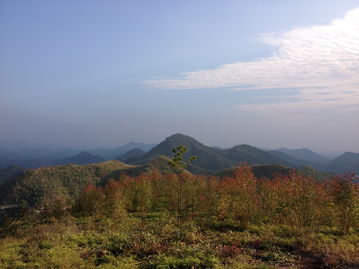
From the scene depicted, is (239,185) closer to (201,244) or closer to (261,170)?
(201,244)

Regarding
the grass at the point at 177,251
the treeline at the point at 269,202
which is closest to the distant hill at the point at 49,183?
the treeline at the point at 269,202

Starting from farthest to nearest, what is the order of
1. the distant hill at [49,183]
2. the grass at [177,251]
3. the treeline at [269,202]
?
the distant hill at [49,183] → the treeline at [269,202] → the grass at [177,251]

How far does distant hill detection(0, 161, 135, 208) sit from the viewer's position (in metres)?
63.0

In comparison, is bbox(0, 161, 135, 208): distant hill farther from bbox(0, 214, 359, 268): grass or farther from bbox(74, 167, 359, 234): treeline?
bbox(0, 214, 359, 268): grass

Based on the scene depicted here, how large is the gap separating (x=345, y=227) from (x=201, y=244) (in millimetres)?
9800

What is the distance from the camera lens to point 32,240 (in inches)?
514

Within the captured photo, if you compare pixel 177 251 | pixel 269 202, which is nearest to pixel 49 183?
pixel 269 202

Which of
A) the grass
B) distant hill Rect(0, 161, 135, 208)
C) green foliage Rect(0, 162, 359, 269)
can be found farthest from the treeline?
distant hill Rect(0, 161, 135, 208)

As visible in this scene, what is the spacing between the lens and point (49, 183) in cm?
6888

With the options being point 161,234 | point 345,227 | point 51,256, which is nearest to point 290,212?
point 345,227

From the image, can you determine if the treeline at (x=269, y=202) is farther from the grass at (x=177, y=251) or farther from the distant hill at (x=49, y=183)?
the distant hill at (x=49, y=183)

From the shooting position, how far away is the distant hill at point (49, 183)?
63.0 meters

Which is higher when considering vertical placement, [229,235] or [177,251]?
[177,251]

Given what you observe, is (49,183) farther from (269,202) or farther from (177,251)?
(177,251)
